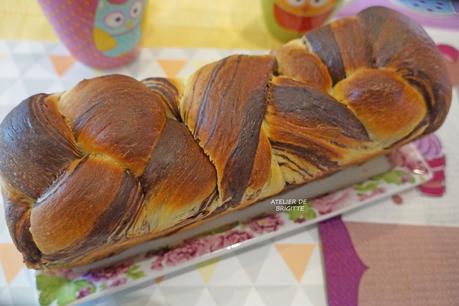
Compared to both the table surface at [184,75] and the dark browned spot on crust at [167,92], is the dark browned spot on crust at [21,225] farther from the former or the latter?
the dark browned spot on crust at [167,92]

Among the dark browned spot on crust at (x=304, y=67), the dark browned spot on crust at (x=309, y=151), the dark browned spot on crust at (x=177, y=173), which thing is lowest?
the dark browned spot on crust at (x=309, y=151)

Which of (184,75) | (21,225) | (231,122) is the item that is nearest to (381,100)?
(231,122)

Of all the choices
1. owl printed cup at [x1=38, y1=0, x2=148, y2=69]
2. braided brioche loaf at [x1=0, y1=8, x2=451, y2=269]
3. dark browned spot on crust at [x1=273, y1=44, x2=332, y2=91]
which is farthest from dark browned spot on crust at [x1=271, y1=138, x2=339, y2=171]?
owl printed cup at [x1=38, y1=0, x2=148, y2=69]

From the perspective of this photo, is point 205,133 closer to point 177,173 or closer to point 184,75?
point 177,173

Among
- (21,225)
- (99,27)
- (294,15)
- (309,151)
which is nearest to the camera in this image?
(21,225)

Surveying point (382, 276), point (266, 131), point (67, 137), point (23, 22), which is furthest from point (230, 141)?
point (23, 22)

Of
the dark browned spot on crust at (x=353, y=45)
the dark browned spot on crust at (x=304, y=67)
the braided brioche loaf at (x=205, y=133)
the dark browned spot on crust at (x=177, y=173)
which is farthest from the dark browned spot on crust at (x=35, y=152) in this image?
the dark browned spot on crust at (x=353, y=45)

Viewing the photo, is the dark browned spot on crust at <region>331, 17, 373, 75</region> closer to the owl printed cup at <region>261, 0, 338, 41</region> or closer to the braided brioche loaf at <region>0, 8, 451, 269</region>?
the braided brioche loaf at <region>0, 8, 451, 269</region>

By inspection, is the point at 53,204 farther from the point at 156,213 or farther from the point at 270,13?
the point at 270,13
